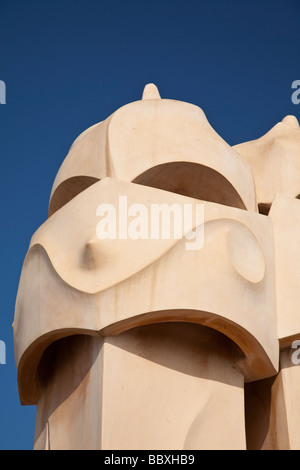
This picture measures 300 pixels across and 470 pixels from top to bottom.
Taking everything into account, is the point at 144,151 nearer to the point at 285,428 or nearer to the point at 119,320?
the point at 119,320

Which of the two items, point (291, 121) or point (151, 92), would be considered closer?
point (151, 92)

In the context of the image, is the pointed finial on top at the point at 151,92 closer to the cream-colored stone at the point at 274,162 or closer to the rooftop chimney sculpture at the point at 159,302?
the rooftop chimney sculpture at the point at 159,302

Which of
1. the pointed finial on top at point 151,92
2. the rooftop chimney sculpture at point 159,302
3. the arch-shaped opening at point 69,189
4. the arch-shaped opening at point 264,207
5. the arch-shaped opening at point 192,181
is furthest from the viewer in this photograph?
the arch-shaped opening at point 264,207

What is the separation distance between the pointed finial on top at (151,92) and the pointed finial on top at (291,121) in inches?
105

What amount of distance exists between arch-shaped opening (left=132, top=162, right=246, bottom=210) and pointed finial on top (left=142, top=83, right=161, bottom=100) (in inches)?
75.6

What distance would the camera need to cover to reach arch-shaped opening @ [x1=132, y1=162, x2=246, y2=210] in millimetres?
13633

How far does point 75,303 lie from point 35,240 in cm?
155

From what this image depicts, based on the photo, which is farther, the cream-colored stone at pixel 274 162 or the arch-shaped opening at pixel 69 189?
the cream-colored stone at pixel 274 162

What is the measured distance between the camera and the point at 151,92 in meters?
15.4

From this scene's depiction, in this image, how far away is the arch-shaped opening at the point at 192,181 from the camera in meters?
13.6

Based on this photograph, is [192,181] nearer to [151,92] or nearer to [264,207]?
[264,207]

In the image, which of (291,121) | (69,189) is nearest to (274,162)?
(291,121)

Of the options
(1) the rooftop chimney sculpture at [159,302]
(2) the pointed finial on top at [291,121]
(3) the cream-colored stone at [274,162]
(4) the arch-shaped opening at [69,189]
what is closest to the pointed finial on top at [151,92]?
(1) the rooftop chimney sculpture at [159,302]

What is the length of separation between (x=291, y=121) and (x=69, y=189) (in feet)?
15.3
